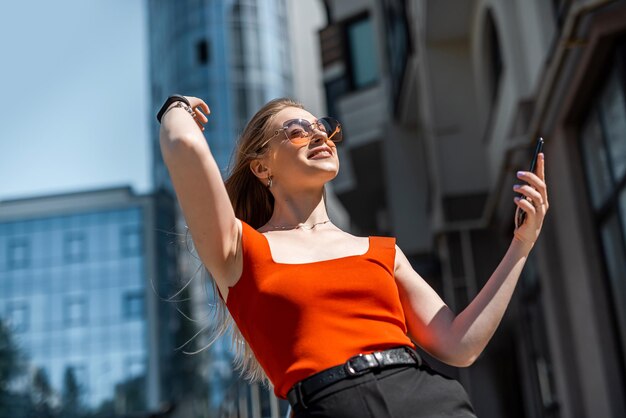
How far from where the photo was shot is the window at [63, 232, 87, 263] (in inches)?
2773

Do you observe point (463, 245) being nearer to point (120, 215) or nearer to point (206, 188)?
point (206, 188)

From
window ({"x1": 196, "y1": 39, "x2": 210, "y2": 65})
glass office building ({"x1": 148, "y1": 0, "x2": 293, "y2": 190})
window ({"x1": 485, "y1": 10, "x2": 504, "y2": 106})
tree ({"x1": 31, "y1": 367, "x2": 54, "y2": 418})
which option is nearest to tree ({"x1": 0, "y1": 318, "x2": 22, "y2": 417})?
tree ({"x1": 31, "y1": 367, "x2": 54, "y2": 418})

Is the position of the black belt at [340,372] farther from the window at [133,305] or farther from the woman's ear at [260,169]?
the window at [133,305]

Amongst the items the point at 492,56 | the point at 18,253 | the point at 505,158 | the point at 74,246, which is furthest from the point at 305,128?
the point at 18,253

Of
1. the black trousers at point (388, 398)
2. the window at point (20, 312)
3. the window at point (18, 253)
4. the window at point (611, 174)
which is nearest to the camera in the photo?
the black trousers at point (388, 398)

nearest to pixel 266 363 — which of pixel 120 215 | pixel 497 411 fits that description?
pixel 497 411

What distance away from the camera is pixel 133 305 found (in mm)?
70688

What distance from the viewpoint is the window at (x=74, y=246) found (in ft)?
231

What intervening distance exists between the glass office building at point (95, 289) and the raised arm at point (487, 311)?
65458 mm

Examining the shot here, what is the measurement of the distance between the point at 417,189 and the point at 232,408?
11950 millimetres

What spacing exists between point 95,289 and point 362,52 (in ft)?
167

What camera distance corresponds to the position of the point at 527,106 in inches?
410

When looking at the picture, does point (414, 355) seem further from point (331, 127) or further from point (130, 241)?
point (130, 241)

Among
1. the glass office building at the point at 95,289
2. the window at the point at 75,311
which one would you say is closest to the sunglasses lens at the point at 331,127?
the glass office building at the point at 95,289
